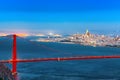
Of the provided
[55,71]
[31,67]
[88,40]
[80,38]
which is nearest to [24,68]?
[31,67]

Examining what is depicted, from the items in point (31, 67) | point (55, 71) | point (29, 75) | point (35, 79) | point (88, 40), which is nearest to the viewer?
point (35, 79)

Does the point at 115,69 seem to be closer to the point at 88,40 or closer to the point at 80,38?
the point at 88,40

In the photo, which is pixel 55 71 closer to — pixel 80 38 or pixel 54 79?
pixel 54 79

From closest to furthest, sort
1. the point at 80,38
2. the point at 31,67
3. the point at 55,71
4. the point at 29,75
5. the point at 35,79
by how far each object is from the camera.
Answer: the point at 35,79, the point at 29,75, the point at 55,71, the point at 31,67, the point at 80,38

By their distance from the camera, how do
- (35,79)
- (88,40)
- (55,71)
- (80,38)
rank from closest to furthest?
(35,79)
(55,71)
(88,40)
(80,38)

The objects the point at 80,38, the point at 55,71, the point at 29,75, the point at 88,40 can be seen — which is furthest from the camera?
the point at 80,38

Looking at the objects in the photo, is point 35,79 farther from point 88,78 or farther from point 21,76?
point 88,78

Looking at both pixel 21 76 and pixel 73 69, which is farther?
pixel 73 69

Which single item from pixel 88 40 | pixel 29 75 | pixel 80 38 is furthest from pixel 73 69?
pixel 80 38

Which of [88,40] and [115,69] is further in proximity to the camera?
[88,40]
